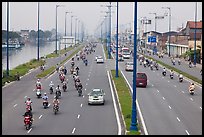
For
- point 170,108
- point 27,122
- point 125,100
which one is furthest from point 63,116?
point 170,108

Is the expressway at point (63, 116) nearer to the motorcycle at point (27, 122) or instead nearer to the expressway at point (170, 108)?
the motorcycle at point (27, 122)

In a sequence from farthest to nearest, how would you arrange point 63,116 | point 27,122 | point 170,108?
1. point 170,108
2. point 63,116
3. point 27,122

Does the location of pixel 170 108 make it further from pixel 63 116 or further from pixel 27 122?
pixel 27 122

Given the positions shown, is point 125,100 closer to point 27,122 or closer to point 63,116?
point 63,116

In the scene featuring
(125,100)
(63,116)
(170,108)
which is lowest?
(63,116)

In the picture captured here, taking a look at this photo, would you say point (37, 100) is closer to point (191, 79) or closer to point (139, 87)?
point (139, 87)

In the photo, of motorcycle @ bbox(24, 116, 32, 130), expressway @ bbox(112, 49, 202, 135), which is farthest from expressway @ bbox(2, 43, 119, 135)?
expressway @ bbox(112, 49, 202, 135)

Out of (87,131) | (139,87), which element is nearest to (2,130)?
(87,131)

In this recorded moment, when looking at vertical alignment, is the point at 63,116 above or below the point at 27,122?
below

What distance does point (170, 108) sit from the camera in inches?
1187

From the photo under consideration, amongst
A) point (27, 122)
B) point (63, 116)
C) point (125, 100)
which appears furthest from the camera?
point (125, 100)

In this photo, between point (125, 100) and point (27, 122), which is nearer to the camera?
point (27, 122)

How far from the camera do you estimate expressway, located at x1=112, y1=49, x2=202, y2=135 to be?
23.2 metres

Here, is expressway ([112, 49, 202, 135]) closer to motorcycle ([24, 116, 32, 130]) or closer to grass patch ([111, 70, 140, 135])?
grass patch ([111, 70, 140, 135])
